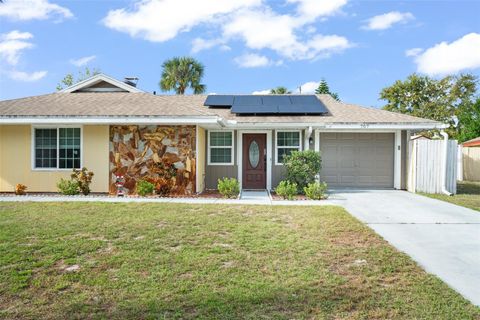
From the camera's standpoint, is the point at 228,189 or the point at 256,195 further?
the point at 256,195

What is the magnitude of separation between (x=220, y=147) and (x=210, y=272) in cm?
1001

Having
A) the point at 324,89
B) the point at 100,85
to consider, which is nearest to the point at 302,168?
the point at 100,85

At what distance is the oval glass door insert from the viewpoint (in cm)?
1453

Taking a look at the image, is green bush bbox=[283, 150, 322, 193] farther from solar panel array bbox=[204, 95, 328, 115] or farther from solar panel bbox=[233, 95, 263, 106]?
solar panel bbox=[233, 95, 263, 106]

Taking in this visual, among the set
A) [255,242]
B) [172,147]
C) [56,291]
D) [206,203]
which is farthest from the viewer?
[172,147]

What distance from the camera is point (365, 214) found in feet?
29.8

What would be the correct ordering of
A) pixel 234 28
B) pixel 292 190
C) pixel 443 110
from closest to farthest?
pixel 292 190 → pixel 234 28 → pixel 443 110

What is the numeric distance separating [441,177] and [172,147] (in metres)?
9.87

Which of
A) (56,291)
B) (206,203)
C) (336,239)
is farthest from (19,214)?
(336,239)

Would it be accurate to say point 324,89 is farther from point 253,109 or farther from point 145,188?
point 145,188

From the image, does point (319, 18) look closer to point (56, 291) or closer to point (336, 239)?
point (336, 239)

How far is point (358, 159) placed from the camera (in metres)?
14.9

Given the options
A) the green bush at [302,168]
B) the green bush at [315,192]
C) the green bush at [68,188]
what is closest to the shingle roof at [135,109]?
the green bush at [302,168]

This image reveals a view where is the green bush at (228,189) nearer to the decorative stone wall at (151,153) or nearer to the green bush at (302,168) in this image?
the decorative stone wall at (151,153)
